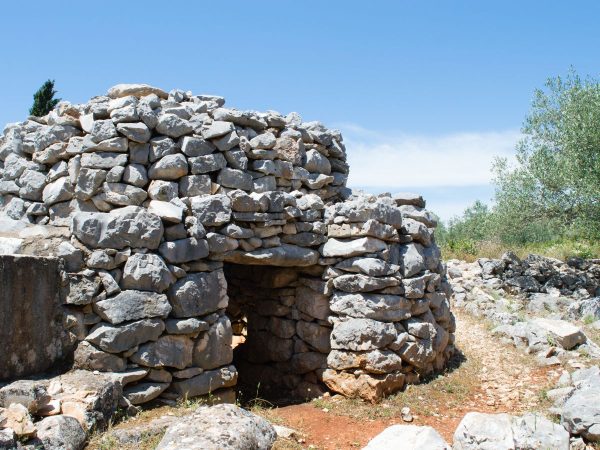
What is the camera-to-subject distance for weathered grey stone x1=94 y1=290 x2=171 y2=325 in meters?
5.20

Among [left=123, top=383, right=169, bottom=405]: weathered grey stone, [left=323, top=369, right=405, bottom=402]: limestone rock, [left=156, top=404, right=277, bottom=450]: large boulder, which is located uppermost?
[left=156, top=404, right=277, bottom=450]: large boulder

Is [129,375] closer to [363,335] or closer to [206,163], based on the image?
[206,163]

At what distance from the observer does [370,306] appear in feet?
21.7

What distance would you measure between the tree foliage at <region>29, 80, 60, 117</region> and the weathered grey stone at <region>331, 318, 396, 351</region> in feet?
32.7

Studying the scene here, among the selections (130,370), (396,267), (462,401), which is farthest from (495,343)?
(130,370)

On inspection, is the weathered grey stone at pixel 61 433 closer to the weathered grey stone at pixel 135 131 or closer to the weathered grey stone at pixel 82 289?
the weathered grey stone at pixel 82 289

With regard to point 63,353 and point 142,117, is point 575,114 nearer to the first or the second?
point 142,117

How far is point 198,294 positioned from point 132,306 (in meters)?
0.71

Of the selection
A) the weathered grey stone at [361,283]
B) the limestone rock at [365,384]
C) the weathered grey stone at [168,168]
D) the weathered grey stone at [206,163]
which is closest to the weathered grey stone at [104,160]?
the weathered grey stone at [168,168]

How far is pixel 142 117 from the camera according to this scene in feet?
19.4

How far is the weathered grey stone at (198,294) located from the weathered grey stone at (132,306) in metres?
0.15

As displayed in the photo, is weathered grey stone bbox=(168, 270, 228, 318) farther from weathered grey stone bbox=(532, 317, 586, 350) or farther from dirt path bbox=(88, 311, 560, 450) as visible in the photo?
weathered grey stone bbox=(532, 317, 586, 350)

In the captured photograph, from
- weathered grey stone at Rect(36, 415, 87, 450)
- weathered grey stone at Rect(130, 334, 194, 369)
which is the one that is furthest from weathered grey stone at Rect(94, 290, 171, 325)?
weathered grey stone at Rect(36, 415, 87, 450)

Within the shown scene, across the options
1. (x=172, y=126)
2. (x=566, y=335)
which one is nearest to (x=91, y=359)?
(x=172, y=126)
